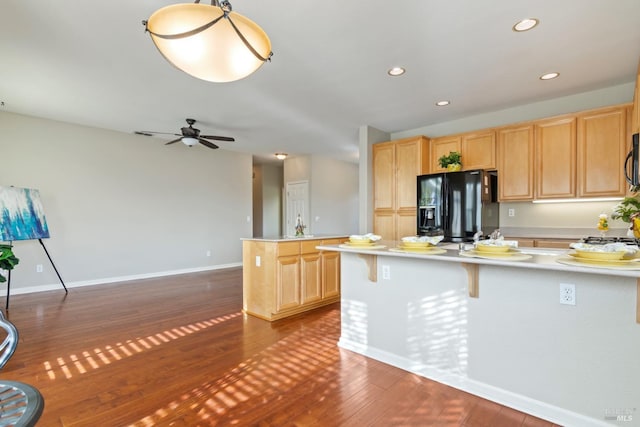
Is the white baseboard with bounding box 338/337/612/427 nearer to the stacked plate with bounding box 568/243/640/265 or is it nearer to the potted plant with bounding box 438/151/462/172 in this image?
the stacked plate with bounding box 568/243/640/265

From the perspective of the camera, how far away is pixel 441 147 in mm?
4648

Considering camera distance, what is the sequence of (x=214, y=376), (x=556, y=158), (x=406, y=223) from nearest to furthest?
(x=214, y=376)
(x=556, y=158)
(x=406, y=223)

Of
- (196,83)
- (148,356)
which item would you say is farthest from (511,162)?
(148,356)

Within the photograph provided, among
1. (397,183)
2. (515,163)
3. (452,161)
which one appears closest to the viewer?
(515,163)

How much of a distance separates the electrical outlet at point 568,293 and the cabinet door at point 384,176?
3.23 meters

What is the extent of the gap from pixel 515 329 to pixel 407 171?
10.5ft

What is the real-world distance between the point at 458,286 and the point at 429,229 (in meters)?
2.32

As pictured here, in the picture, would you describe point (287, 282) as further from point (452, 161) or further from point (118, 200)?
point (118, 200)

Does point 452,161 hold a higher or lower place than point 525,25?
lower

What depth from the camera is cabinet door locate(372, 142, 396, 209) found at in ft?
16.3

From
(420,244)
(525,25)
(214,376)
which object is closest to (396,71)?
(525,25)

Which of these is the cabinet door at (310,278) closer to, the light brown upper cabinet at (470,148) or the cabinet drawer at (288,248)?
the cabinet drawer at (288,248)

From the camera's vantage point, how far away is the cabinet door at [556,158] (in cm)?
359

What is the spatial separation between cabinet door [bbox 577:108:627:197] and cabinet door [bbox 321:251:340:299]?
3043 mm
